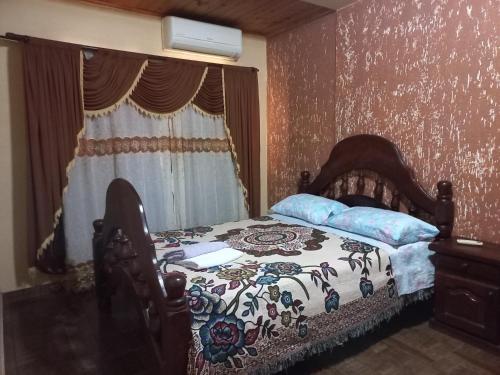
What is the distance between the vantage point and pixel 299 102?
3633mm

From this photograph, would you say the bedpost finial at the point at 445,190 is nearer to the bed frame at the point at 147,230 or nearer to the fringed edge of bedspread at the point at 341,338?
the bed frame at the point at 147,230

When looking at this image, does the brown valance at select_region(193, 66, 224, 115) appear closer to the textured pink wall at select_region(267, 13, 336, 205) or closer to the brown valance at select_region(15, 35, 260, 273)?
the brown valance at select_region(15, 35, 260, 273)

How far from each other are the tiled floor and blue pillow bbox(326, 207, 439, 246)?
22.8 inches

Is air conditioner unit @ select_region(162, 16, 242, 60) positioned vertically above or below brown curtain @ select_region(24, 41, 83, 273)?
above

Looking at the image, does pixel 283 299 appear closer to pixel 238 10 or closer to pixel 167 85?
pixel 167 85

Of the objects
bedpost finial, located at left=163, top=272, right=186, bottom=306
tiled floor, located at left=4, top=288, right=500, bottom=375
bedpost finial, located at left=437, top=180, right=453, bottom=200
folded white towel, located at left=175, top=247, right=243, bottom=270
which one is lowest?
tiled floor, located at left=4, top=288, right=500, bottom=375

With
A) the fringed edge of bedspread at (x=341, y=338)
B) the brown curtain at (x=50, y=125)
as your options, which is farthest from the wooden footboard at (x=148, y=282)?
the brown curtain at (x=50, y=125)

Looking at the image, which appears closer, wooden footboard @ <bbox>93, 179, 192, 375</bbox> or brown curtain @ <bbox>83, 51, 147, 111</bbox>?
wooden footboard @ <bbox>93, 179, 192, 375</bbox>

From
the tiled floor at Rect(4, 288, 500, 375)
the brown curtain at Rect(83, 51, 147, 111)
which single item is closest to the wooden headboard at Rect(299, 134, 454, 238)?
the tiled floor at Rect(4, 288, 500, 375)

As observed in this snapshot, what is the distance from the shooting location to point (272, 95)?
12.9 ft

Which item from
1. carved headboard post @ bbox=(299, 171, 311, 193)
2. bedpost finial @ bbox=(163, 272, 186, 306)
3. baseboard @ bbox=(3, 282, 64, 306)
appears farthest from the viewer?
carved headboard post @ bbox=(299, 171, 311, 193)

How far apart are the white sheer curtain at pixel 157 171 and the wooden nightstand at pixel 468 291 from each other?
6.61 feet

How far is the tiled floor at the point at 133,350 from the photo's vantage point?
1925 mm

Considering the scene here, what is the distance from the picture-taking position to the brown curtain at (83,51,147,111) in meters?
2.83
